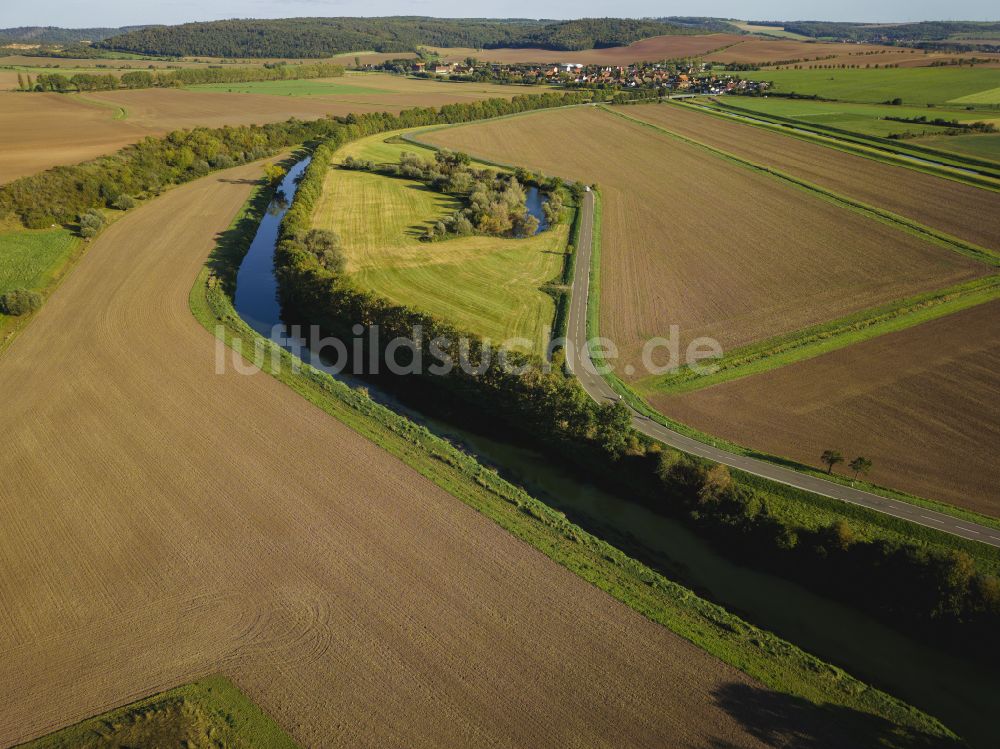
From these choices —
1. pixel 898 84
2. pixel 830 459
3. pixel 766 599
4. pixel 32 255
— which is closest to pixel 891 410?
pixel 830 459

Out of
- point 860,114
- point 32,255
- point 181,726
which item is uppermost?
point 860,114

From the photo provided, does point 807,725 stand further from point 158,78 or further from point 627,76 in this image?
point 158,78

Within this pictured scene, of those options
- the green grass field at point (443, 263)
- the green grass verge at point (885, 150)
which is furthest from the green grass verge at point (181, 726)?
the green grass verge at point (885, 150)

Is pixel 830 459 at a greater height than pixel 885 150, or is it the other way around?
pixel 885 150

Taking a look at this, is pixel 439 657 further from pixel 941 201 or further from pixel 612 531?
pixel 941 201

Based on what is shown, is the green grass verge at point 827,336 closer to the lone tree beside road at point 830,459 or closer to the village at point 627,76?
the lone tree beside road at point 830,459
